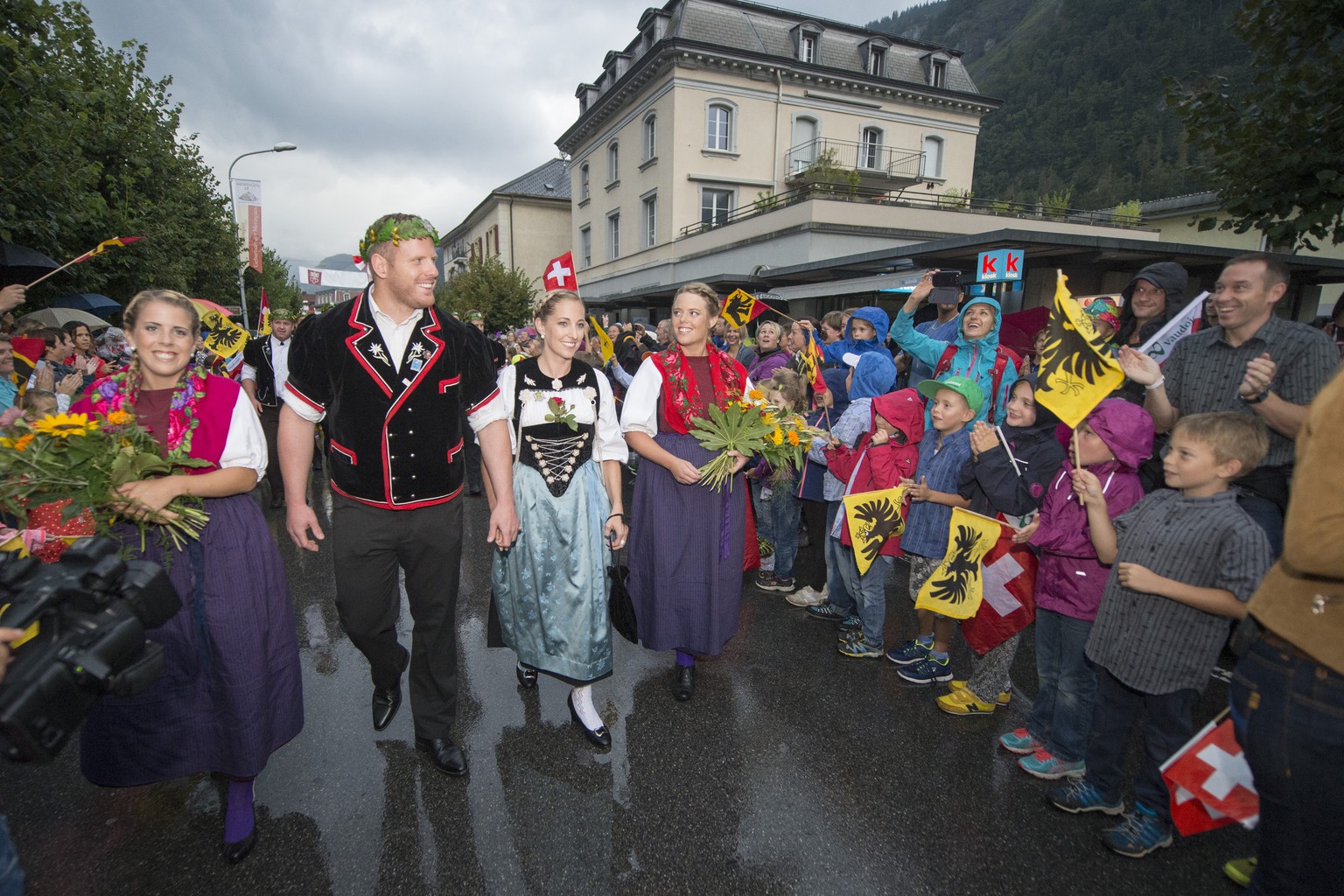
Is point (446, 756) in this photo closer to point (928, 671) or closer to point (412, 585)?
point (412, 585)

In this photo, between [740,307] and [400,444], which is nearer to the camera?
Answer: [400,444]

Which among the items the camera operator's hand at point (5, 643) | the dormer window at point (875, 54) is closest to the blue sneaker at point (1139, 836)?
the camera operator's hand at point (5, 643)

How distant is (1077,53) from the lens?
64250 mm

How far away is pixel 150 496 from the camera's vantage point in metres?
2.38

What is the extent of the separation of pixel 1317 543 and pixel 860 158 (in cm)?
3202

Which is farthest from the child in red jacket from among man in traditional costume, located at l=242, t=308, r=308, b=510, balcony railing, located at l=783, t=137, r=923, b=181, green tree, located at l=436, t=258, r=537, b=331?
green tree, located at l=436, t=258, r=537, b=331

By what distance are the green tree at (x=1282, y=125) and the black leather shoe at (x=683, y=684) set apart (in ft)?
20.0

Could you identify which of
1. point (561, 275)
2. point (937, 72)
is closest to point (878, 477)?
point (561, 275)

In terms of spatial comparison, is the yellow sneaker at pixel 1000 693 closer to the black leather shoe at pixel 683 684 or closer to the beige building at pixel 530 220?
the black leather shoe at pixel 683 684

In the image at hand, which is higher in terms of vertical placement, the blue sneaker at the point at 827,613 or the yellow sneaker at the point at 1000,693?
the yellow sneaker at the point at 1000,693

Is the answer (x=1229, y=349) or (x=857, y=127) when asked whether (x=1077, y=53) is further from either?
(x=1229, y=349)

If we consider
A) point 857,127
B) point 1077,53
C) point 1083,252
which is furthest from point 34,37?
point 1077,53

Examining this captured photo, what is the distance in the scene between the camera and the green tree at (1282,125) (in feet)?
17.5

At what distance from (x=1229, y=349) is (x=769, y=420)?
232cm
